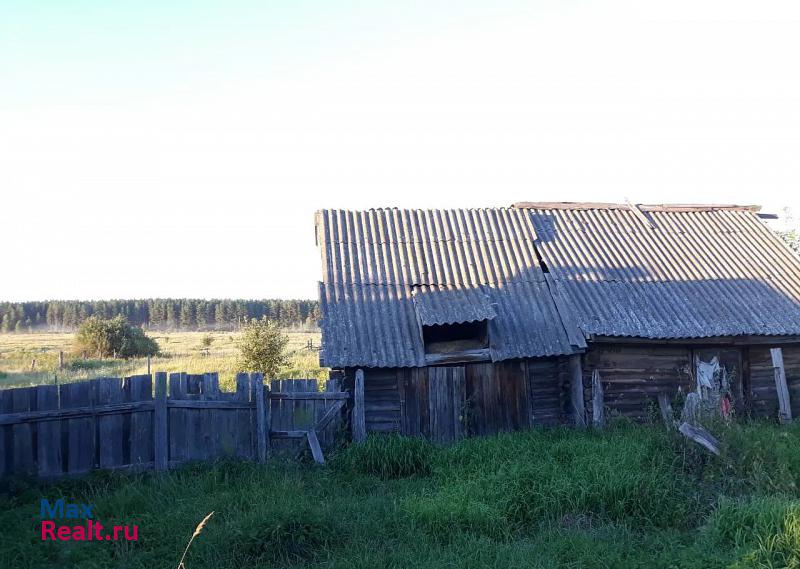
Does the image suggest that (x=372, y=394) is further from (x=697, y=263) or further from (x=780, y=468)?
(x=697, y=263)

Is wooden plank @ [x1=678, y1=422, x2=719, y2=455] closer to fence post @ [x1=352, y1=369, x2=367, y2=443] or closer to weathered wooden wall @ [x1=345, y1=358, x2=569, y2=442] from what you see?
weathered wooden wall @ [x1=345, y1=358, x2=569, y2=442]

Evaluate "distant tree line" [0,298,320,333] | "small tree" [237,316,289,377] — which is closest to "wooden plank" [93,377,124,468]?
"small tree" [237,316,289,377]

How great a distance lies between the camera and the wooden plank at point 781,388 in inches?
475

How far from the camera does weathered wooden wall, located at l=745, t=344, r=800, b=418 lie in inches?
494

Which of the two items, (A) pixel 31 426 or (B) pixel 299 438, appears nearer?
(A) pixel 31 426

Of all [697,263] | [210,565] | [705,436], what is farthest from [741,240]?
[210,565]

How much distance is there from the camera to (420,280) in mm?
12695

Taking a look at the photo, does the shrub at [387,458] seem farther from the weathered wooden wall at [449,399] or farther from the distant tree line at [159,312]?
the distant tree line at [159,312]

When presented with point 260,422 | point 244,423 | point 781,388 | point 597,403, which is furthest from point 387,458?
point 781,388

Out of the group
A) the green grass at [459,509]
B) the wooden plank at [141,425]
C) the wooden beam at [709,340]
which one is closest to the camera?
the green grass at [459,509]

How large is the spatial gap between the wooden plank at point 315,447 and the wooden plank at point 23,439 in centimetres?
393

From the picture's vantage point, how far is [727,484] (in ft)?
24.7

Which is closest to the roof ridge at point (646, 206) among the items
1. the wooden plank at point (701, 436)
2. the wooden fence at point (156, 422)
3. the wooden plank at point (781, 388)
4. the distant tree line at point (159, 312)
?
the wooden plank at point (781, 388)

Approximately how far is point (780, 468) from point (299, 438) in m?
6.87
